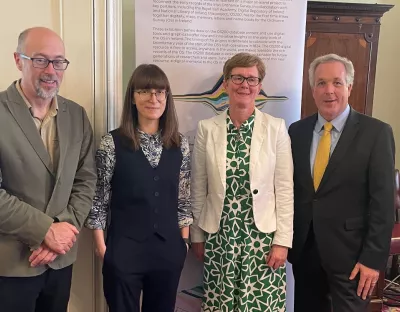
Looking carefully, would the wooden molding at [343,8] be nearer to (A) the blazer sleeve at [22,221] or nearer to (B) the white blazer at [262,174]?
(B) the white blazer at [262,174]

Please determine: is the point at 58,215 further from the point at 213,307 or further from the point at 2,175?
the point at 213,307

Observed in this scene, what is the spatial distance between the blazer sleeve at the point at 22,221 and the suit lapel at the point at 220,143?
0.79m

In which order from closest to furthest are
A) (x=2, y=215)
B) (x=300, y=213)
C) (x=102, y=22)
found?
(x=2, y=215) < (x=300, y=213) < (x=102, y=22)

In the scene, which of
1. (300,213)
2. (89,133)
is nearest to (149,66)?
(89,133)

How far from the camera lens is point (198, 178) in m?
2.08

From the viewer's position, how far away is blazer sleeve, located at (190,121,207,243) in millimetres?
2066

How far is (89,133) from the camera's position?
1.90 metres

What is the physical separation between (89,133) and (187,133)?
0.64 metres

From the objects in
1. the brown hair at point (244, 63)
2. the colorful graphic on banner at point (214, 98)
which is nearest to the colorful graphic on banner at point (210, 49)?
the colorful graphic on banner at point (214, 98)

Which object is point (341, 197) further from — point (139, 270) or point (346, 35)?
point (346, 35)

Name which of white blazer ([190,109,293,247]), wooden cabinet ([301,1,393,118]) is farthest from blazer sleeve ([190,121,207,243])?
wooden cabinet ([301,1,393,118])

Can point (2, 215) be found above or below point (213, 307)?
above

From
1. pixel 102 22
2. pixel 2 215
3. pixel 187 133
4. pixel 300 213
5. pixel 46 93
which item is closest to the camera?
pixel 2 215

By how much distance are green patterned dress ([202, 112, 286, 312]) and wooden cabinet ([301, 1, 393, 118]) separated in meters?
0.99
